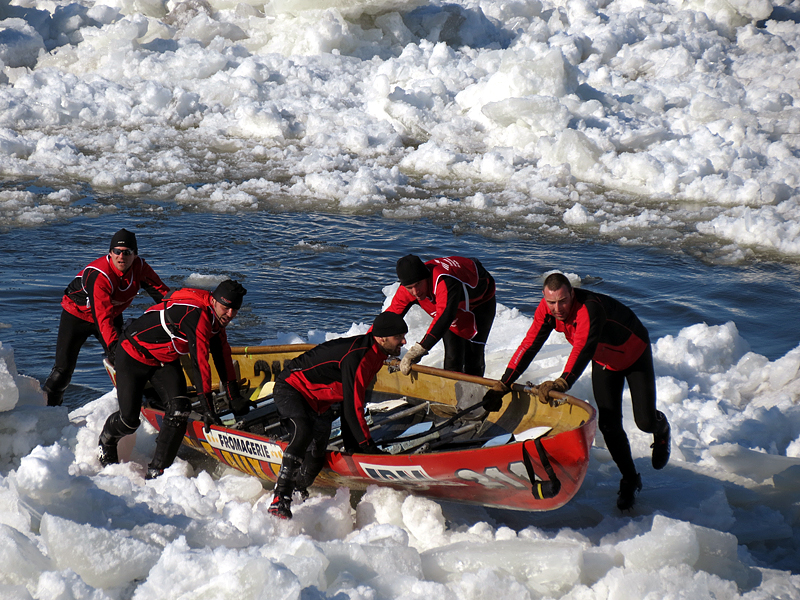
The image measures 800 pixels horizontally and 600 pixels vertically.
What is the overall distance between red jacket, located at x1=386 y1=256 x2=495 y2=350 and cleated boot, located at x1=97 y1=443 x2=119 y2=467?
2.43m

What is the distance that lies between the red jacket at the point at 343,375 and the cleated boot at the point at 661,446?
2.03 metres

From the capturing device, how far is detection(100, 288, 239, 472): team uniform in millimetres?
5457

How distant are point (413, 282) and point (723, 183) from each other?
10.6 metres

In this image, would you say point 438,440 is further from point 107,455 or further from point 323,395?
point 107,455

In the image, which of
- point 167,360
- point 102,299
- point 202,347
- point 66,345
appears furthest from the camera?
point 66,345

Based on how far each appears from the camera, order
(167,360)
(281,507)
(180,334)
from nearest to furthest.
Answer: (281,507), (180,334), (167,360)

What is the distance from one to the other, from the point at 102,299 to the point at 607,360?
400 cm

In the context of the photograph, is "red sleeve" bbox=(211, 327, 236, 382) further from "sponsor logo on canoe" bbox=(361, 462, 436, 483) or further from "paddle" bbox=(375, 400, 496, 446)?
"sponsor logo on canoe" bbox=(361, 462, 436, 483)

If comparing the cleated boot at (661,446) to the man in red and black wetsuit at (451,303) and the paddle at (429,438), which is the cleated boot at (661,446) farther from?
the man in red and black wetsuit at (451,303)

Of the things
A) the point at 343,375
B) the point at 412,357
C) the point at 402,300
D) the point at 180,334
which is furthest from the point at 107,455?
the point at 402,300

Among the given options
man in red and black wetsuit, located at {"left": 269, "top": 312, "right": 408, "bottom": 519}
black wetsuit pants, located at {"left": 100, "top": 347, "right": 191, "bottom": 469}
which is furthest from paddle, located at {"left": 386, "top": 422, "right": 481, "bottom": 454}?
black wetsuit pants, located at {"left": 100, "top": 347, "right": 191, "bottom": 469}

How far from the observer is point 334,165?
51.9 feet

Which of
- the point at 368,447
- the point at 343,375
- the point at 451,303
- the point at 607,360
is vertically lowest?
the point at 368,447

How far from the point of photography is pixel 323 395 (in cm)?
535
